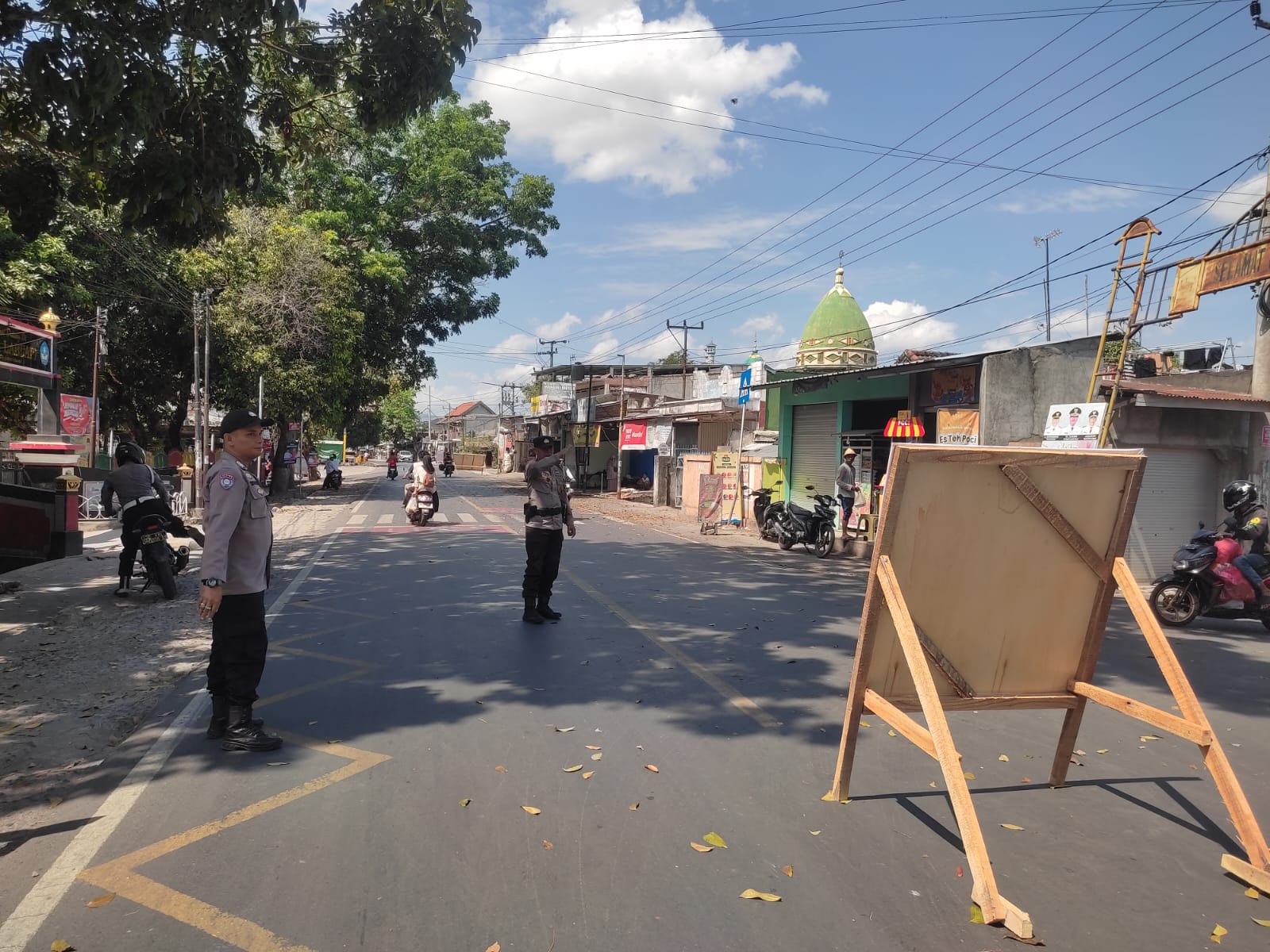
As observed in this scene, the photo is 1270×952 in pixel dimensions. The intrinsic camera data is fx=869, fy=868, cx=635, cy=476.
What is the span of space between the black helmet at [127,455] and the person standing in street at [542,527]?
4.46m

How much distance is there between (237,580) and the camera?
4879mm

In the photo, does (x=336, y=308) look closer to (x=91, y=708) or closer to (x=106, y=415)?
(x=106, y=415)

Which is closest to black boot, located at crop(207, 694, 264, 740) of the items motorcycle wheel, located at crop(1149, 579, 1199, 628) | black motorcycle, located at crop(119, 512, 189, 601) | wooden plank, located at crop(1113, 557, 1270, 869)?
wooden plank, located at crop(1113, 557, 1270, 869)

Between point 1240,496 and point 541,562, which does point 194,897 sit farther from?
point 1240,496

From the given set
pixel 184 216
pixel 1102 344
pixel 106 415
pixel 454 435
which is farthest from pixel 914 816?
pixel 454 435

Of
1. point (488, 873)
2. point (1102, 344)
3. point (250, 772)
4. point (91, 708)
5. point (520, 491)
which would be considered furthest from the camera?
point (520, 491)

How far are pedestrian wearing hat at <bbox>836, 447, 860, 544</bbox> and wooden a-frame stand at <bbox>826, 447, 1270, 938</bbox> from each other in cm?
1251

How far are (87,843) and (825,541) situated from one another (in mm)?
13623

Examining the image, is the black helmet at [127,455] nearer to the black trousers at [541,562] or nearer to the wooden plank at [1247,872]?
the black trousers at [541,562]

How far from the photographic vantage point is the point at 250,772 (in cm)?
443

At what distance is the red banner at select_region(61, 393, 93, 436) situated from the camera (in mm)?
19516

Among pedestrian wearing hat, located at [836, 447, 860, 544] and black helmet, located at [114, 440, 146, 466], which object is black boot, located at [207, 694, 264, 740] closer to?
black helmet, located at [114, 440, 146, 466]

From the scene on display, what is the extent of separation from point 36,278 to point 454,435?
108m

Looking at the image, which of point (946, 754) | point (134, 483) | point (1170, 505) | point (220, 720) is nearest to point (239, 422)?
point (220, 720)
